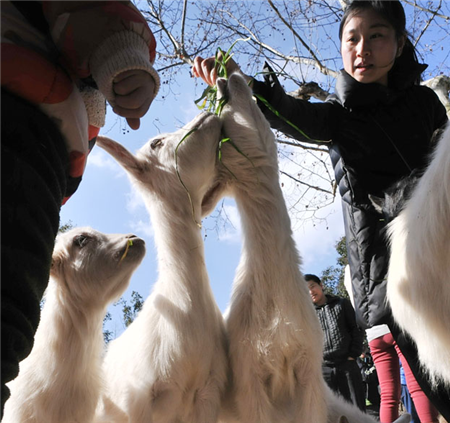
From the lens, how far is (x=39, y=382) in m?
2.68

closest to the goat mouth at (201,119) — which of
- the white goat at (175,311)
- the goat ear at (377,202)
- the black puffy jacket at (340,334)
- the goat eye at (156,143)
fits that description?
the white goat at (175,311)

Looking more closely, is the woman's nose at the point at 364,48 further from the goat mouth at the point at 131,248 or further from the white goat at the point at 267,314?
the goat mouth at the point at 131,248

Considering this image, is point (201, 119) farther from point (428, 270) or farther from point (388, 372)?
point (388, 372)

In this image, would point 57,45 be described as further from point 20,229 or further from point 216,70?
point 216,70

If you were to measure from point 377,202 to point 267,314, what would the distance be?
98 centimetres

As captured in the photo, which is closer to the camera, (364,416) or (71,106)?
(71,106)

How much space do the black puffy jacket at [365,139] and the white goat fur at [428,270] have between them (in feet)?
1.16

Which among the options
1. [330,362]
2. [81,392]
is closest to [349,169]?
[81,392]

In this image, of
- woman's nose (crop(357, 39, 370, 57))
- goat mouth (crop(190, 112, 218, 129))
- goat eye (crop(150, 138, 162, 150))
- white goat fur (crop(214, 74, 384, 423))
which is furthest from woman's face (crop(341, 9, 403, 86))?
goat eye (crop(150, 138, 162, 150))

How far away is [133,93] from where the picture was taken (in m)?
1.40

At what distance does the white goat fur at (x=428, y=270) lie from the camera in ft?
7.82

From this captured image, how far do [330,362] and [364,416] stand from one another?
268 centimetres

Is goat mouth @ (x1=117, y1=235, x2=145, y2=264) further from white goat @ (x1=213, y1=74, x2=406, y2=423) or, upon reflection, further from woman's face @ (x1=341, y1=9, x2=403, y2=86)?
woman's face @ (x1=341, y1=9, x2=403, y2=86)

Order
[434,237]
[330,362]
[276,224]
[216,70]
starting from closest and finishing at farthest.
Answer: [434,237], [276,224], [216,70], [330,362]
